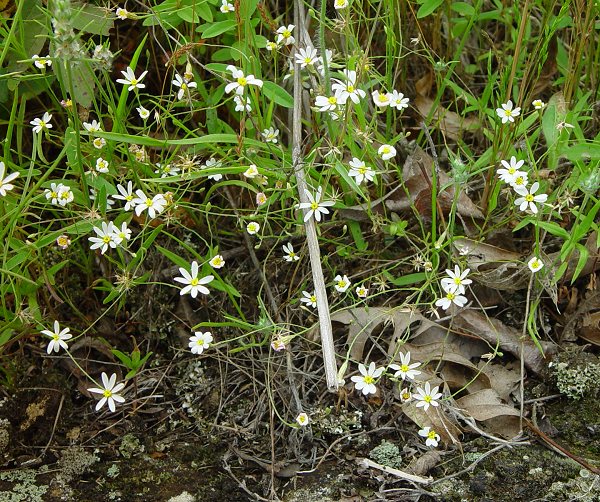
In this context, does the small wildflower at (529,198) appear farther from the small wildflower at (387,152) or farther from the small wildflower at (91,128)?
the small wildflower at (91,128)

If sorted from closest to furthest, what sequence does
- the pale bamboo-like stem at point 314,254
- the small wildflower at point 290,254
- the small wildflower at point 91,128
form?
the pale bamboo-like stem at point 314,254 < the small wildflower at point 91,128 < the small wildflower at point 290,254

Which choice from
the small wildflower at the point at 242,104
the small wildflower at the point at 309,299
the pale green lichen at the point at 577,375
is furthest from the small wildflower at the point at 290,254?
the pale green lichen at the point at 577,375

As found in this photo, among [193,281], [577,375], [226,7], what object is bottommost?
[577,375]

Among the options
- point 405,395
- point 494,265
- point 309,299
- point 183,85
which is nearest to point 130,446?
point 309,299

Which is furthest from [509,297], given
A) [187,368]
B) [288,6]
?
[288,6]

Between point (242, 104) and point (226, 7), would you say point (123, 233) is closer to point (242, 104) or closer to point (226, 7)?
point (242, 104)

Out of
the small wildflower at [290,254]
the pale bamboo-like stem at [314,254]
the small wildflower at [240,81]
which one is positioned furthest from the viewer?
the small wildflower at [290,254]
